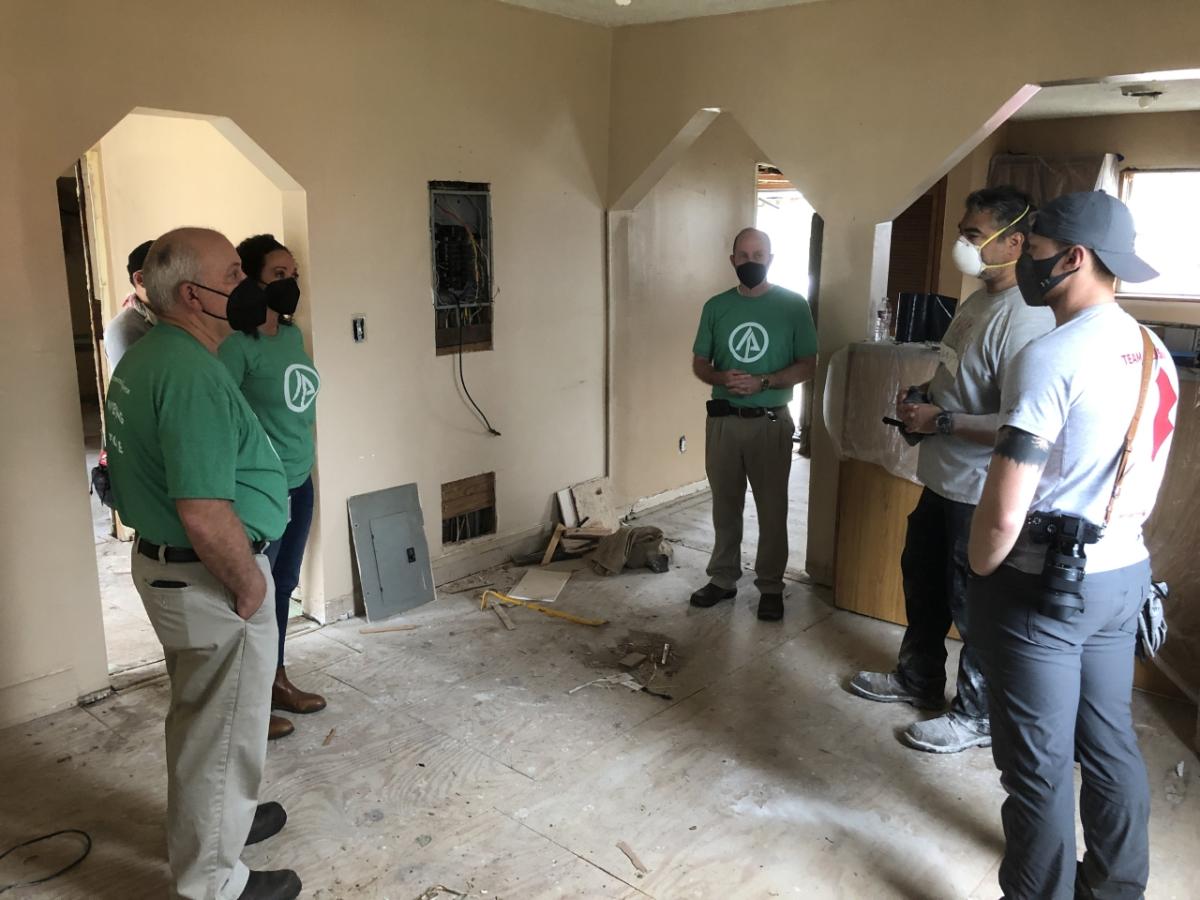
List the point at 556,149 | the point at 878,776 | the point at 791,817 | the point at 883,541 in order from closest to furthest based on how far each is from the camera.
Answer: the point at 791,817 → the point at 878,776 → the point at 883,541 → the point at 556,149

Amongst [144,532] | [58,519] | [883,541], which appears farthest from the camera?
[883,541]

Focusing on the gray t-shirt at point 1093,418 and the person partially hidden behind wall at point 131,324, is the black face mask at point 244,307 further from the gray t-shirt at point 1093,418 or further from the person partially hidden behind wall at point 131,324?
the gray t-shirt at point 1093,418

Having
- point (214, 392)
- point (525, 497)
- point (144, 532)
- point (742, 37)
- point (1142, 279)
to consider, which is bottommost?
point (525, 497)

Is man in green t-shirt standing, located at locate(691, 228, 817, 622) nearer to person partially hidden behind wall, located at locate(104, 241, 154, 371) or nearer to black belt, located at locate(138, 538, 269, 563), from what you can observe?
person partially hidden behind wall, located at locate(104, 241, 154, 371)

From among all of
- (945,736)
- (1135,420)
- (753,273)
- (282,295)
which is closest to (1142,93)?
(753,273)

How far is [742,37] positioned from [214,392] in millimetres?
3221

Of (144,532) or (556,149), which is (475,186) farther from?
(144,532)

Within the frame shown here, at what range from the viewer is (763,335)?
3.72 m

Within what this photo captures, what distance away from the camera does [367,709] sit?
311 centimetres

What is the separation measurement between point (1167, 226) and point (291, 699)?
7823 millimetres

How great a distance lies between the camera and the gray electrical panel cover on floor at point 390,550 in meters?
3.84

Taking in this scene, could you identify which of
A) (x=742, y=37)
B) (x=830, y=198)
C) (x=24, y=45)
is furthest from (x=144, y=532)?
(x=742, y=37)

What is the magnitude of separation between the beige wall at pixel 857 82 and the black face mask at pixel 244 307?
2656 mm

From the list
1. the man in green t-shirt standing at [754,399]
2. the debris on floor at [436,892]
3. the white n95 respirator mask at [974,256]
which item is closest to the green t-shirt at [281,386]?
the debris on floor at [436,892]
